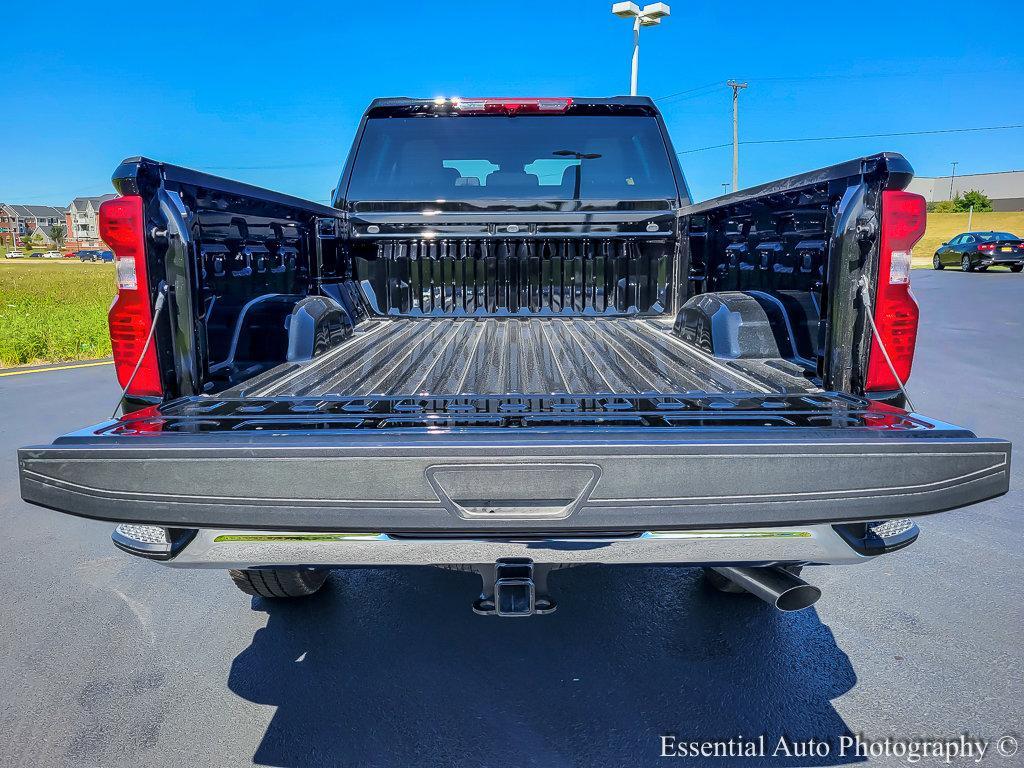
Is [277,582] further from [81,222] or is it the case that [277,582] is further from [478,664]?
[81,222]

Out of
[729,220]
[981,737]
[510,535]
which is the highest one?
[729,220]

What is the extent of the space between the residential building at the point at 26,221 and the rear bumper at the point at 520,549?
6149 inches

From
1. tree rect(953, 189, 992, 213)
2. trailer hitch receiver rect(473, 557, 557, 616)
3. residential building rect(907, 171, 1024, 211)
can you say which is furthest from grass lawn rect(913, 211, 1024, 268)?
trailer hitch receiver rect(473, 557, 557, 616)

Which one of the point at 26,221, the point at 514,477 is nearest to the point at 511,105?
the point at 514,477

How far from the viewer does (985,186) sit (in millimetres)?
104562

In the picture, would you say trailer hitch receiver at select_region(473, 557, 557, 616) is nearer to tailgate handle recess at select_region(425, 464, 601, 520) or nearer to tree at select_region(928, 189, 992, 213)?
tailgate handle recess at select_region(425, 464, 601, 520)

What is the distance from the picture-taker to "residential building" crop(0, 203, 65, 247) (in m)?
134

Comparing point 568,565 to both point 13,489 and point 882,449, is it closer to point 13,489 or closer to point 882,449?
point 882,449

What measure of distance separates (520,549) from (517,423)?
1.07 ft

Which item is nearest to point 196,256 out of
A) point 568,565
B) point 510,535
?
point 510,535

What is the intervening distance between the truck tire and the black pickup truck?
0.02 meters

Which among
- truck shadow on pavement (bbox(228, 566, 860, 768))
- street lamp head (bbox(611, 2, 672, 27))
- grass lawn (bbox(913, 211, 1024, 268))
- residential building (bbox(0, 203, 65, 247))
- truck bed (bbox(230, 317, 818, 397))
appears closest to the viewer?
truck shadow on pavement (bbox(228, 566, 860, 768))

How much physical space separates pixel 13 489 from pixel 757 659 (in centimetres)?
447

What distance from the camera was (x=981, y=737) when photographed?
7.18 feet
